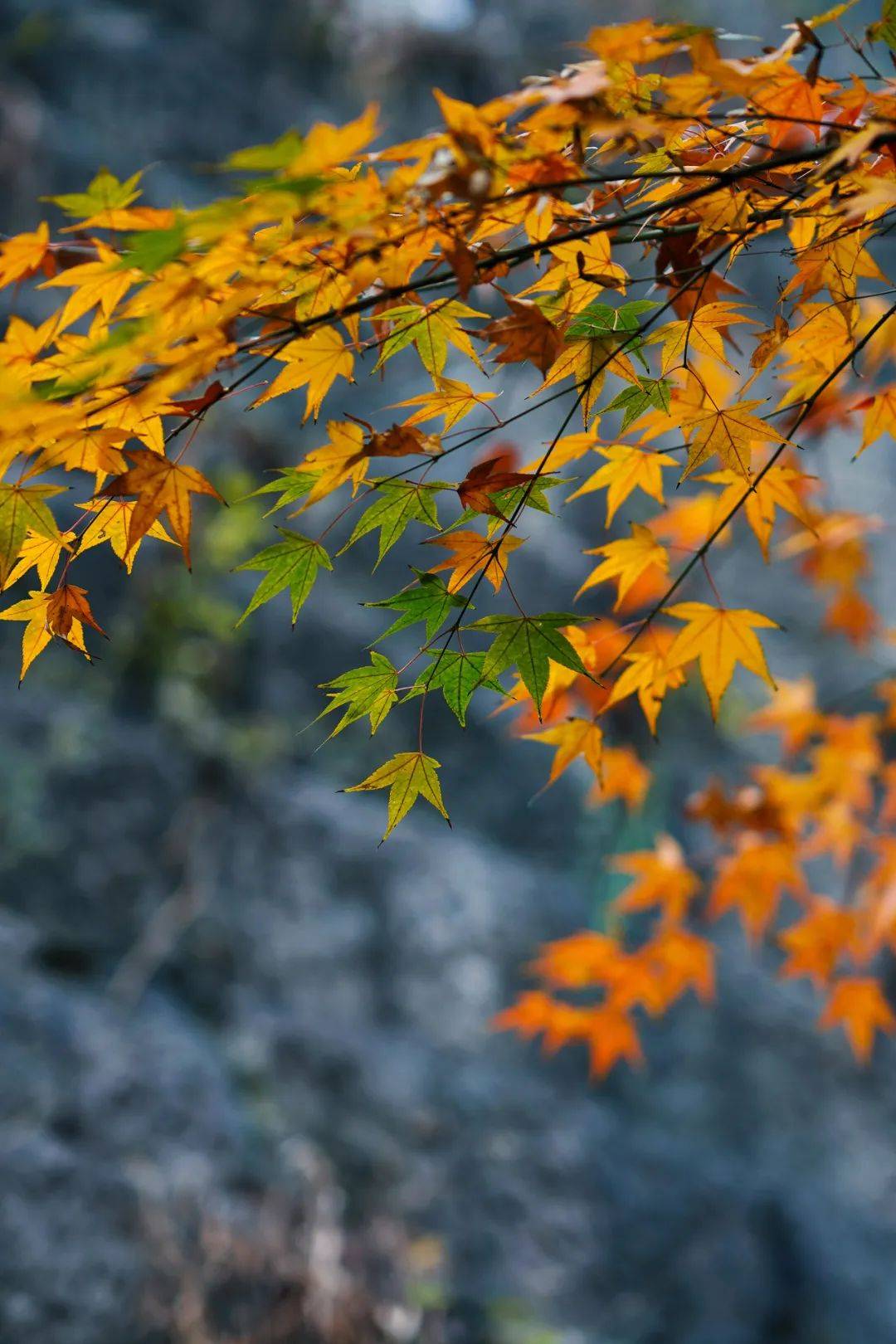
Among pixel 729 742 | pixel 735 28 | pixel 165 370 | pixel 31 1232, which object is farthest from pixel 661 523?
pixel 735 28

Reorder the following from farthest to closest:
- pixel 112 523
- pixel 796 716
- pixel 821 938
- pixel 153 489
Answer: pixel 796 716
pixel 821 938
pixel 112 523
pixel 153 489

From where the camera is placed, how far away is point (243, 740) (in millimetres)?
3014

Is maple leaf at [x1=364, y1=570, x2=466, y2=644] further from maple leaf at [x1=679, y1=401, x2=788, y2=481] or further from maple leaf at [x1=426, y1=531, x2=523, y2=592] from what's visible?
maple leaf at [x1=679, y1=401, x2=788, y2=481]

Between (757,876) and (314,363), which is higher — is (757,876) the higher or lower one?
the lower one

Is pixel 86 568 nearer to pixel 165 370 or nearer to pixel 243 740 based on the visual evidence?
pixel 243 740

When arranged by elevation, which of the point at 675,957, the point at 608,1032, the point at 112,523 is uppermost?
the point at 112,523

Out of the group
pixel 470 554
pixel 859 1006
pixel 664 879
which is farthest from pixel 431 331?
pixel 859 1006

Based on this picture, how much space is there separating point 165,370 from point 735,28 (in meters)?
5.09

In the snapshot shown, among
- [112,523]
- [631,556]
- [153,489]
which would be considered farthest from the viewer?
[631,556]

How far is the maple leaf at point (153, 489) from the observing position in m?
0.67

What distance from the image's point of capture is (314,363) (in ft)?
2.40

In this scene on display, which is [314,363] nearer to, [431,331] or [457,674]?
[431,331]

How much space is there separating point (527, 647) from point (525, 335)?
0.22 m

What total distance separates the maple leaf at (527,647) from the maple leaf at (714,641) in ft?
0.51
